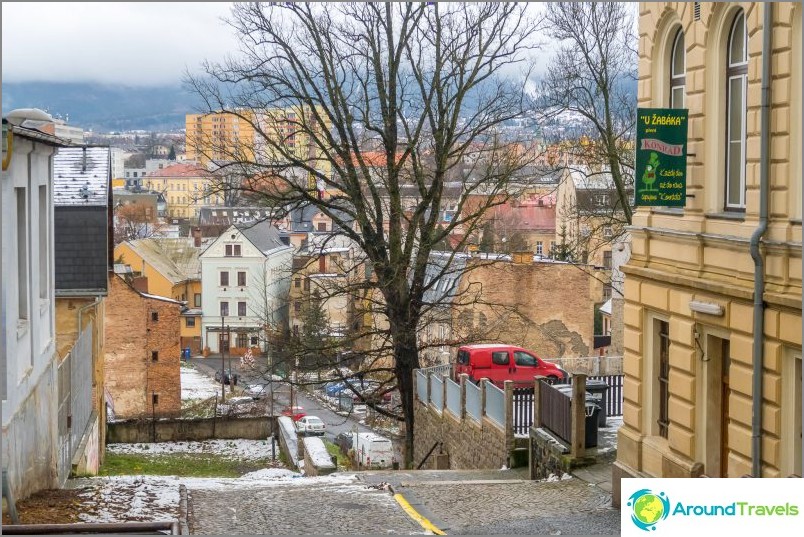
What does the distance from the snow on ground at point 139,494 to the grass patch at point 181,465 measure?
10.4 metres

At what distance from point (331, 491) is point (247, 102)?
13.7m

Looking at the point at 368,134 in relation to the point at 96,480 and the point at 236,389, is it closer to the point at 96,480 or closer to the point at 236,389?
the point at 96,480

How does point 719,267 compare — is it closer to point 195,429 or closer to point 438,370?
point 438,370

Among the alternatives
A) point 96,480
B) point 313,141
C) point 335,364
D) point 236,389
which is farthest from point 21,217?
point 236,389

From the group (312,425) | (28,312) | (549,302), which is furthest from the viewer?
(549,302)

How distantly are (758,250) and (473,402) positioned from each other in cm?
1298

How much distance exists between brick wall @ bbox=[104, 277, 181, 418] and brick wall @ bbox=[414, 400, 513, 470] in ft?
97.0

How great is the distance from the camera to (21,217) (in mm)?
13195

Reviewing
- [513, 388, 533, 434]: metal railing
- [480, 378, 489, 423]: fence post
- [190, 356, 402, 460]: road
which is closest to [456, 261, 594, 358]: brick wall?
[190, 356, 402, 460]: road

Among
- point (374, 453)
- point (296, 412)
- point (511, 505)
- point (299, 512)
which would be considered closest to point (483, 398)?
point (511, 505)

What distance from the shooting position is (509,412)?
21.1 meters

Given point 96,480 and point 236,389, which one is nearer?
point 96,480

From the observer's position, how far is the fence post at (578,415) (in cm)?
1856

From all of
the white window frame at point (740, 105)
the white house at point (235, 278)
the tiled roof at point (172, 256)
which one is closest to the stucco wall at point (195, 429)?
the white window frame at point (740, 105)
